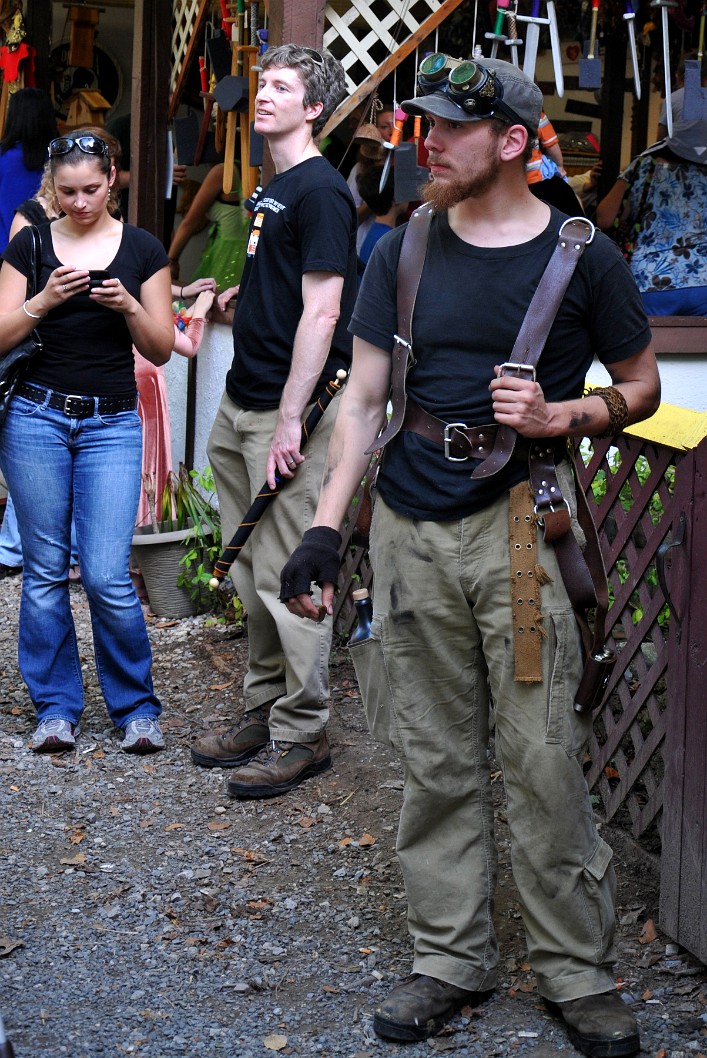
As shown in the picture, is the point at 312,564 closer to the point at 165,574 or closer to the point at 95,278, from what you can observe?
the point at 95,278

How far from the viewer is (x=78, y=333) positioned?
4.49 meters

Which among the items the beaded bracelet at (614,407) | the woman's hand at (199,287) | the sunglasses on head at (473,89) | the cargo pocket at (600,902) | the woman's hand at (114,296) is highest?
the sunglasses on head at (473,89)

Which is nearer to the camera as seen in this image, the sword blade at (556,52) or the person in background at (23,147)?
the sword blade at (556,52)

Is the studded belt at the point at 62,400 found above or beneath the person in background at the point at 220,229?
beneath

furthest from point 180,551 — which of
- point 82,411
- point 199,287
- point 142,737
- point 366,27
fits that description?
point 366,27

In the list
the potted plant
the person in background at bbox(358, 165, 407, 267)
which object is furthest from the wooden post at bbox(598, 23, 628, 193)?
the potted plant

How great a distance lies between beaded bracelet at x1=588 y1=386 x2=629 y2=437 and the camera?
2.76 metres

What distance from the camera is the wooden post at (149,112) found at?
7328 mm

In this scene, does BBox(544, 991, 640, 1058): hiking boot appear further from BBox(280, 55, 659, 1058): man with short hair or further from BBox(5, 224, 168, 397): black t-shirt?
BBox(5, 224, 168, 397): black t-shirt

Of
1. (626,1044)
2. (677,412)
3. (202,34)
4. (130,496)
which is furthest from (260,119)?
(202,34)

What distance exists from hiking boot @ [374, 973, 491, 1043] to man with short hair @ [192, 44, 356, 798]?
139cm

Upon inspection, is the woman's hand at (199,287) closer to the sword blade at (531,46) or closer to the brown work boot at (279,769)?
the sword blade at (531,46)

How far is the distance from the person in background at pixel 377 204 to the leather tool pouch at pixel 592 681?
3915 mm

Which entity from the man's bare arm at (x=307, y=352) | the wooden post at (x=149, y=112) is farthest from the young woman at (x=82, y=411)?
the wooden post at (x=149, y=112)
